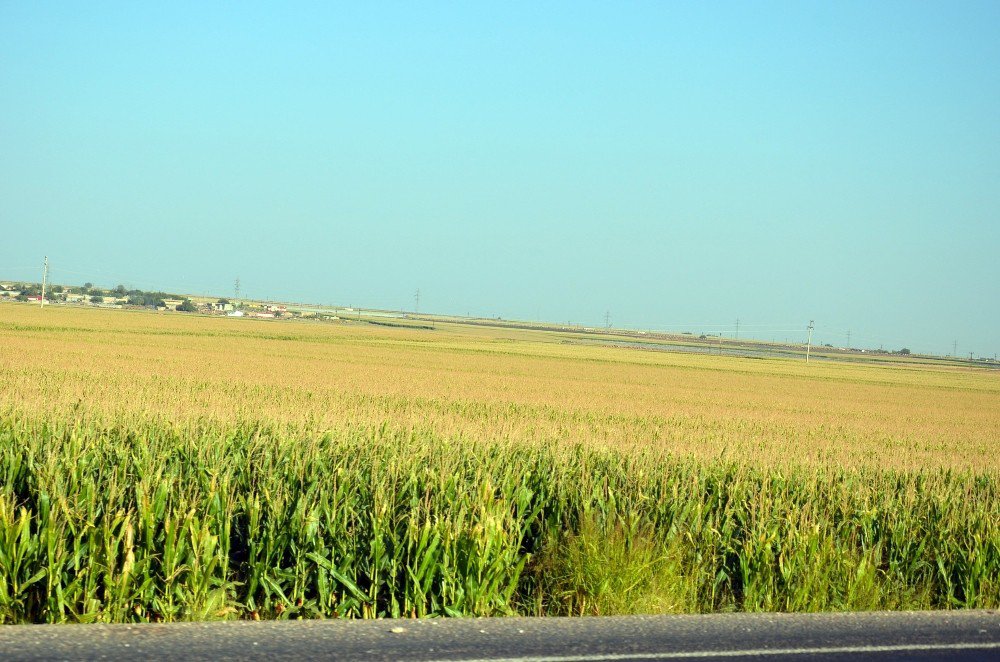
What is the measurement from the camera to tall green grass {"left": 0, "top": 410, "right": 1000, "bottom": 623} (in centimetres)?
789

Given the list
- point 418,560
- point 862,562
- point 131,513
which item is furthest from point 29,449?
point 862,562

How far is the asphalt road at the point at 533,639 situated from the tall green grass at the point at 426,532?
2.71 feet

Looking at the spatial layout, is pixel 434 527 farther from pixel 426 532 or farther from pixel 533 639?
pixel 533 639

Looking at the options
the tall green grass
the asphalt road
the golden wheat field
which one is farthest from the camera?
the golden wheat field

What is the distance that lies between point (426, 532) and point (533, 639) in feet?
5.30

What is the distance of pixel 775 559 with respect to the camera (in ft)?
31.6

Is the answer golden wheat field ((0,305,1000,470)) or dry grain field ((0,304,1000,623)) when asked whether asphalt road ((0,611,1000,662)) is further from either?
golden wheat field ((0,305,1000,470))

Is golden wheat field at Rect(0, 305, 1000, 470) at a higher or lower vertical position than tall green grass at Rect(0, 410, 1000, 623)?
lower

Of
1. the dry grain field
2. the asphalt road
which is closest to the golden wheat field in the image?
the dry grain field

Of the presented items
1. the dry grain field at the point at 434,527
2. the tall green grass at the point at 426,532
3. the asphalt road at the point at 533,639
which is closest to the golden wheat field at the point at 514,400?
the dry grain field at the point at 434,527

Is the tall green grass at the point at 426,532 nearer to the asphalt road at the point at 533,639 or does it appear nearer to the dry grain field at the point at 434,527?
the dry grain field at the point at 434,527

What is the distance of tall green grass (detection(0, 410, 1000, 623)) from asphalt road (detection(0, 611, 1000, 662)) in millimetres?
825

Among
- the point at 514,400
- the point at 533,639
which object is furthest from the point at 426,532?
the point at 514,400

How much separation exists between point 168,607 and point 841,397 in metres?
48.6
